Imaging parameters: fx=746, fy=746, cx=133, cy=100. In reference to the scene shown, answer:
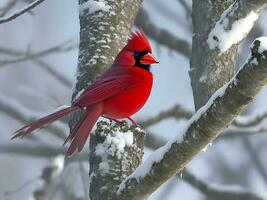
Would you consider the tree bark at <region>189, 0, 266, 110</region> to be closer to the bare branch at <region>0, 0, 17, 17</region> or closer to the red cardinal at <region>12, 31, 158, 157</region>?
the red cardinal at <region>12, 31, 158, 157</region>

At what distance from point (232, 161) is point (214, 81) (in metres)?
5.83

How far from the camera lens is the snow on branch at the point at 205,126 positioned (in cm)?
191

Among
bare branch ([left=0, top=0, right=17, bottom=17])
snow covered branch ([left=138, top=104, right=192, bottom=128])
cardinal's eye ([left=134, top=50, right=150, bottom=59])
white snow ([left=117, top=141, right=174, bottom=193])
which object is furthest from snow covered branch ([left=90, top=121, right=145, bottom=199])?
snow covered branch ([left=138, top=104, right=192, bottom=128])

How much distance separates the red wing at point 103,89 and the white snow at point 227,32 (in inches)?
15.6

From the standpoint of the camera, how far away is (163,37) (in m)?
5.00

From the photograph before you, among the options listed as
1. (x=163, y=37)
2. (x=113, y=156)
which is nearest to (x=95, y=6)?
(x=113, y=156)

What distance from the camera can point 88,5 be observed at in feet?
10.3

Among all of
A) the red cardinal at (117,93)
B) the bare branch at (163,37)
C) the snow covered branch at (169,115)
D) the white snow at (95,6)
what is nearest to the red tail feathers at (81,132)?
the red cardinal at (117,93)

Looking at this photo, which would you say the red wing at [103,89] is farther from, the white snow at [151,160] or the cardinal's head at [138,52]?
the white snow at [151,160]

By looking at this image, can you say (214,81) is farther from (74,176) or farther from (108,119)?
(74,176)

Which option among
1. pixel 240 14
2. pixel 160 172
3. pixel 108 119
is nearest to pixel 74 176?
pixel 108 119

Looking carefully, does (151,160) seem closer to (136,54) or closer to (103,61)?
(103,61)

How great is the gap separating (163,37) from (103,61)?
2064 millimetres

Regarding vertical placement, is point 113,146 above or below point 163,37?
below
